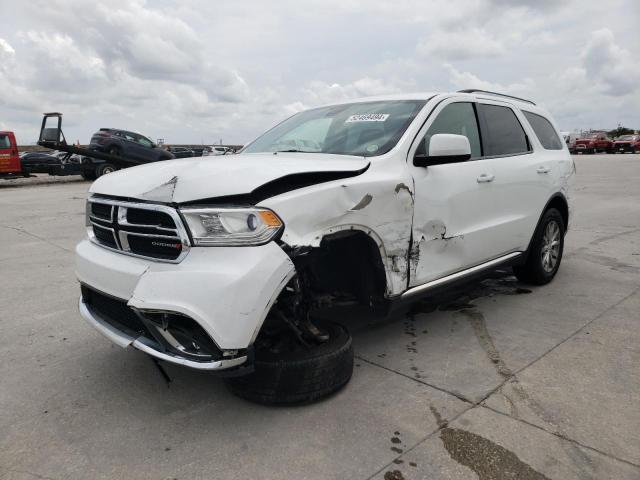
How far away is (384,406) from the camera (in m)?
2.92

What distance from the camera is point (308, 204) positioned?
106 inches

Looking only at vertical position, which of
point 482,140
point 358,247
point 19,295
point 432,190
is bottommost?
point 19,295

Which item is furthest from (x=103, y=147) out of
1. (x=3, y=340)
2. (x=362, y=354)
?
(x=362, y=354)

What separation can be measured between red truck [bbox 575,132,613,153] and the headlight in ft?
155

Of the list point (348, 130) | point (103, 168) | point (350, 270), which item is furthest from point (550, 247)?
point (103, 168)

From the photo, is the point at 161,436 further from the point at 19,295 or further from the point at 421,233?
the point at 19,295

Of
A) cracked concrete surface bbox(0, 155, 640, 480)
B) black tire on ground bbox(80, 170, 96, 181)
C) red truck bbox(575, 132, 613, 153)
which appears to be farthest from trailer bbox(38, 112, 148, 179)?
red truck bbox(575, 132, 613, 153)

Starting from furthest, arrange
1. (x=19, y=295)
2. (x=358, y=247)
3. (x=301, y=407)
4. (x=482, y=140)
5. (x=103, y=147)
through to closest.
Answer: (x=103, y=147)
(x=19, y=295)
(x=482, y=140)
(x=358, y=247)
(x=301, y=407)

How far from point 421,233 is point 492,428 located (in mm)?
1247

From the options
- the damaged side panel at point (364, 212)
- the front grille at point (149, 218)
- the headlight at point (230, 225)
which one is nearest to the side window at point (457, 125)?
the damaged side panel at point (364, 212)

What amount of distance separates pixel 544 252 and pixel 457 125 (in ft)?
6.25

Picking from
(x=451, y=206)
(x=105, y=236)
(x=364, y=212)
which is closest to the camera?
(x=364, y=212)

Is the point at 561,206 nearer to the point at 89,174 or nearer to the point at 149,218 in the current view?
the point at 149,218

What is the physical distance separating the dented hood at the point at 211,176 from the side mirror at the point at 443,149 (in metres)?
0.48
